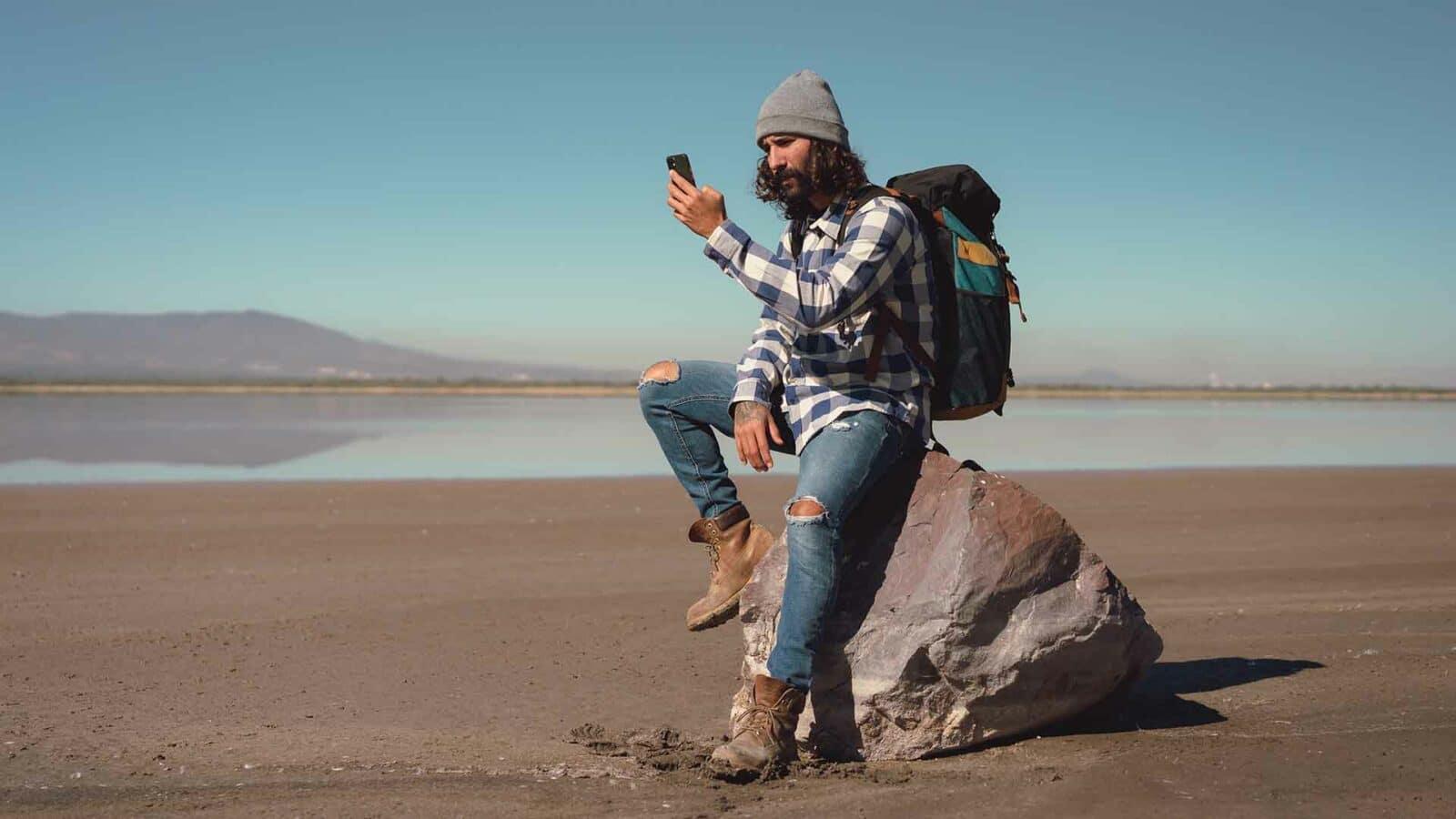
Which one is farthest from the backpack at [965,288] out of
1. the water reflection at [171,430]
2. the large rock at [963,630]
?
the water reflection at [171,430]

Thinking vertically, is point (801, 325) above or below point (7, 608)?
above

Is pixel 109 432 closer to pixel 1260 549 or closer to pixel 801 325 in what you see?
pixel 1260 549

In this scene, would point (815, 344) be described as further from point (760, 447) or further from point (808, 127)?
point (808, 127)

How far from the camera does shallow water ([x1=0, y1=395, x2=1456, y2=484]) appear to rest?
18094 millimetres

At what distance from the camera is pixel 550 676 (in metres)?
6.24

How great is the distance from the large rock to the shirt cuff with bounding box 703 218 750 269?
3.98 feet

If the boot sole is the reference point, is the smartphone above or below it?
above

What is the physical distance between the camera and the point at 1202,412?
1825 inches

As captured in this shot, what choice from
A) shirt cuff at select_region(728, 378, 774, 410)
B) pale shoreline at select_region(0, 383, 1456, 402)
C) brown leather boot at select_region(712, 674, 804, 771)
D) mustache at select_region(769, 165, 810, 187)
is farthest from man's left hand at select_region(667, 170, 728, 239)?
pale shoreline at select_region(0, 383, 1456, 402)

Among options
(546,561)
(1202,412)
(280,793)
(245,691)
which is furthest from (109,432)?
(1202,412)

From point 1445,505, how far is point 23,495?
1558 cm

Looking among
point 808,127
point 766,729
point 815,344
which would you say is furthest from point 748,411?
point 766,729

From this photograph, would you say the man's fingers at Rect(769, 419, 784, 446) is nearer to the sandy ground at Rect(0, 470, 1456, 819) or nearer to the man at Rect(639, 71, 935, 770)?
the man at Rect(639, 71, 935, 770)

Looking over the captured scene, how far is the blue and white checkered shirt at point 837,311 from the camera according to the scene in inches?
164
